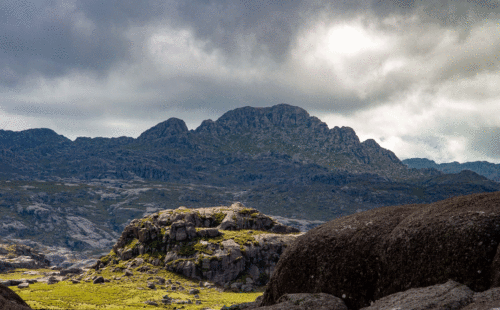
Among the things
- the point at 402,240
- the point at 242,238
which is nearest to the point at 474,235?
the point at 402,240

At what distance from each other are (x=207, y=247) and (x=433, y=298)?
15427cm

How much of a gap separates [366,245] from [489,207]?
7778mm

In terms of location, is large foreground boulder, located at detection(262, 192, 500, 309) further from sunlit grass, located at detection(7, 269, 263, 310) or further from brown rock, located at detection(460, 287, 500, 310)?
sunlit grass, located at detection(7, 269, 263, 310)

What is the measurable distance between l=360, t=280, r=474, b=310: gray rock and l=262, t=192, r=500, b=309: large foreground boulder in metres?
0.94

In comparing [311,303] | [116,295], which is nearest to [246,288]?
[116,295]

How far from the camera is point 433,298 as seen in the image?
15.9 metres

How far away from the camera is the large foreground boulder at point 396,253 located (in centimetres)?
1745

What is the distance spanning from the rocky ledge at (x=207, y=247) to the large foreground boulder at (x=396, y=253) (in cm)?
13074

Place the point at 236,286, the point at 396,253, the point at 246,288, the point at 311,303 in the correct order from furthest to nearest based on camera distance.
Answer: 1. the point at 236,286
2. the point at 246,288
3. the point at 311,303
4. the point at 396,253

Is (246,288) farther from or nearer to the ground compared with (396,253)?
nearer to the ground

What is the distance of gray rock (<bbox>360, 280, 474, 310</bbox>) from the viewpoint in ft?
50.1

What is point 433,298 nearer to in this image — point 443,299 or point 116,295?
point 443,299

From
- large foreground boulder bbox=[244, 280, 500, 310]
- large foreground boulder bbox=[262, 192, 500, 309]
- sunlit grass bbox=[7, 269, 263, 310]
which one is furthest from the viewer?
sunlit grass bbox=[7, 269, 263, 310]

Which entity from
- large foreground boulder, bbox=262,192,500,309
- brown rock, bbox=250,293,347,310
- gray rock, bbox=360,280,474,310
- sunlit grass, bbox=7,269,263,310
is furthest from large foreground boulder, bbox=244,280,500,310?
sunlit grass, bbox=7,269,263,310
